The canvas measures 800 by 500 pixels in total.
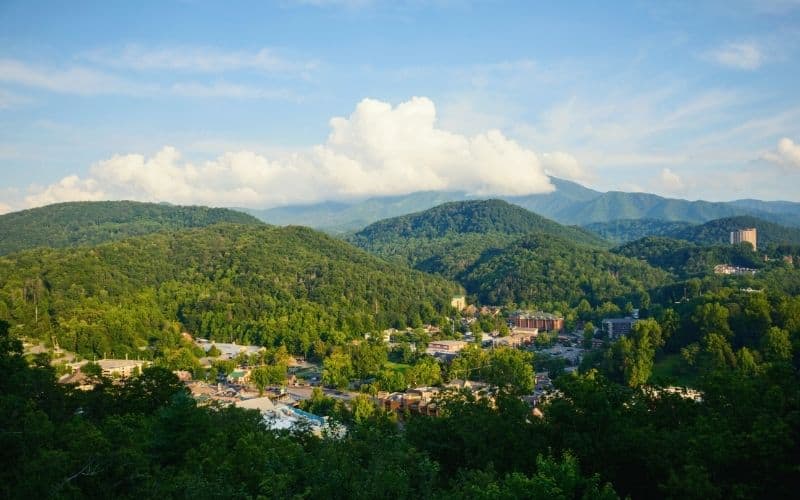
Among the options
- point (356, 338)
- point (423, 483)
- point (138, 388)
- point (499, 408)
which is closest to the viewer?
point (423, 483)

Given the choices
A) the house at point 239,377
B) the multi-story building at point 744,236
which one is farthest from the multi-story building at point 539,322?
the multi-story building at point 744,236

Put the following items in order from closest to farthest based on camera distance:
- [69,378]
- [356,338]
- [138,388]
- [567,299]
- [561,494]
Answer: [561,494] → [138,388] → [69,378] → [356,338] → [567,299]

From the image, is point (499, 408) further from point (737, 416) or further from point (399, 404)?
point (399, 404)

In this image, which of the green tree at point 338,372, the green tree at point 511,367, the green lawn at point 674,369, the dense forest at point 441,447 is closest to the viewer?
the dense forest at point 441,447

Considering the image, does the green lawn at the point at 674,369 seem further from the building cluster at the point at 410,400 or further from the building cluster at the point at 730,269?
the building cluster at the point at 730,269

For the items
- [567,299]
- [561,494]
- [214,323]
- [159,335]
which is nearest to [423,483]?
[561,494]

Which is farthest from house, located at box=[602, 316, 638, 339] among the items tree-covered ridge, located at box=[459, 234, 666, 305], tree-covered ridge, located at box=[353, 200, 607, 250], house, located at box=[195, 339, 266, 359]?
tree-covered ridge, located at box=[353, 200, 607, 250]

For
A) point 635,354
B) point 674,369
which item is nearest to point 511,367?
point 635,354
